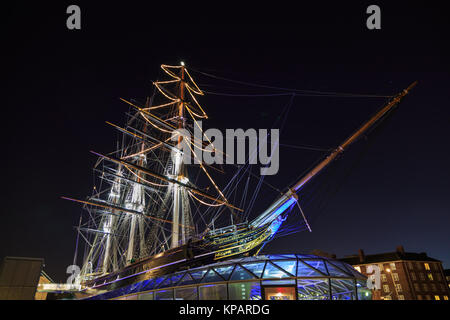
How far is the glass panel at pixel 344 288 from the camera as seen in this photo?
38.9 feet

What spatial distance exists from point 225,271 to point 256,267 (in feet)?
4.90

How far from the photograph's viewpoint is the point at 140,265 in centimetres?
2169

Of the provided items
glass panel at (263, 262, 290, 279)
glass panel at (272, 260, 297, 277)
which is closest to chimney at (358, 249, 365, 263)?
glass panel at (272, 260, 297, 277)

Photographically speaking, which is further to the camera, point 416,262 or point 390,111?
point 416,262

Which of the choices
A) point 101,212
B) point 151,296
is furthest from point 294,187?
point 101,212

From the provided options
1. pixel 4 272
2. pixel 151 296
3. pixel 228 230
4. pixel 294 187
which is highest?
pixel 294 187

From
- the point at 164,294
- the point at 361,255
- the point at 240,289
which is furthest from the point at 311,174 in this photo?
the point at 361,255

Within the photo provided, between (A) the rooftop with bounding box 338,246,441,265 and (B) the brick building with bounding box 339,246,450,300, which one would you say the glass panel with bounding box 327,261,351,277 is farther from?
(A) the rooftop with bounding box 338,246,441,265

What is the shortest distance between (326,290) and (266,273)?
494 cm

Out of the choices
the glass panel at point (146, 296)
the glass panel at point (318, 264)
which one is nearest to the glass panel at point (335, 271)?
the glass panel at point (318, 264)

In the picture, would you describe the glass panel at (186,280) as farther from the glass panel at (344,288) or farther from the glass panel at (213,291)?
the glass panel at (344,288)
